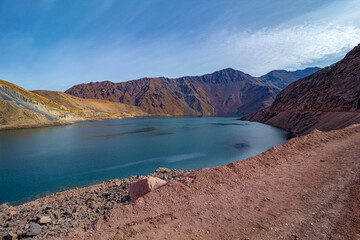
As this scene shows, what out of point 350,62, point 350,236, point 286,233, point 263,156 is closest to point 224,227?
point 286,233

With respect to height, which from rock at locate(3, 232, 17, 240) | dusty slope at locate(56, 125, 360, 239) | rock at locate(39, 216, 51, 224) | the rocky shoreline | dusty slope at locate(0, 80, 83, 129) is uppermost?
dusty slope at locate(0, 80, 83, 129)

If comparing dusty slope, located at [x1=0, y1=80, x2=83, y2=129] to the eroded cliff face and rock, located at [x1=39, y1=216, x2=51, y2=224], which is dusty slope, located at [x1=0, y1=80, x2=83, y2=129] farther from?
the eroded cliff face

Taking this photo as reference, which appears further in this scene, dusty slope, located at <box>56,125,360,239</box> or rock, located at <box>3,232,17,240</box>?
rock, located at <box>3,232,17,240</box>

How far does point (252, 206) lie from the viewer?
7.36 metres

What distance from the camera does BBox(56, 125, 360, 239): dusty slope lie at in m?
5.93

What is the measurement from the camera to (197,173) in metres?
10.2

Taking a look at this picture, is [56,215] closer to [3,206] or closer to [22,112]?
[3,206]

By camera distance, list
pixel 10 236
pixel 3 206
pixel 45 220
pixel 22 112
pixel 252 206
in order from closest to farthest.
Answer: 1. pixel 252 206
2. pixel 10 236
3. pixel 45 220
4. pixel 3 206
5. pixel 22 112

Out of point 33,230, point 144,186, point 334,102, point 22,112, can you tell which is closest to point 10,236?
point 33,230

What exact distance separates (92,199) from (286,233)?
1091 cm

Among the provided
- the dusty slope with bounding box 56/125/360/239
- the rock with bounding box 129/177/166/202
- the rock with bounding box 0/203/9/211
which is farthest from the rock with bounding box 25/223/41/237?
the rock with bounding box 0/203/9/211

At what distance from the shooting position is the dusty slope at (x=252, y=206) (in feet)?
19.5

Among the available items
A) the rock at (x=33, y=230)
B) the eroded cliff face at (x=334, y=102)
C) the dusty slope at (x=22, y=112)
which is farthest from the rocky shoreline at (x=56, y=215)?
the dusty slope at (x=22, y=112)

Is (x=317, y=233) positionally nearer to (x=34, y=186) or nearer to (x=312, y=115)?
(x=34, y=186)
